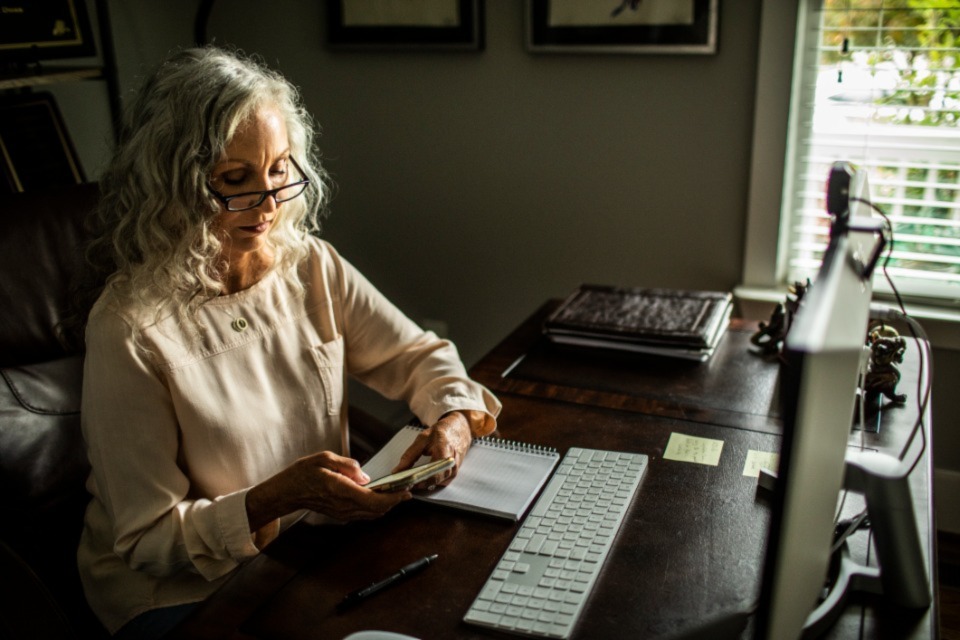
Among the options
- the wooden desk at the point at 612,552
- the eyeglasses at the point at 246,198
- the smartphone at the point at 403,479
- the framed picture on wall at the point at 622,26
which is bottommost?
the wooden desk at the point at 612,552

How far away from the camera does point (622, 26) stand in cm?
214

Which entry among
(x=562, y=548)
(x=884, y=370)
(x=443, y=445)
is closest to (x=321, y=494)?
(x=443, y=445)

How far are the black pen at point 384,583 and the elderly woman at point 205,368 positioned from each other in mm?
124

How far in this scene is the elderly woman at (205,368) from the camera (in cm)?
124

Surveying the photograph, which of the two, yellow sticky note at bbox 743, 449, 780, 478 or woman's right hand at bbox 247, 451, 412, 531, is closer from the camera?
woman's right hand at bbox 247, 451, 412, 531

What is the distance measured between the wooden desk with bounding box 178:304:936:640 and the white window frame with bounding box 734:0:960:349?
2.18 feet

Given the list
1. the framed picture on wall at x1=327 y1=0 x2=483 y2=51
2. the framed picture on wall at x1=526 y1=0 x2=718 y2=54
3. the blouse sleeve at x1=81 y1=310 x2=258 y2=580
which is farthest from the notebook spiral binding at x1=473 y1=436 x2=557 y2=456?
the framed picture on wall at x1=327 y1=0 x2=483 y2=51

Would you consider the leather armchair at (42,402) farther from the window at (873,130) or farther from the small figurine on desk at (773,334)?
the window at (873,130)

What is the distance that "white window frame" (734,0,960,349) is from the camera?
78.7 inches

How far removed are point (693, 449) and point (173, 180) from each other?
923 millimetres

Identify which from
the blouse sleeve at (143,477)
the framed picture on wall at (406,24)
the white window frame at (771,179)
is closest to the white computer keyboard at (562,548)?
the blouse sleeve at (143,477)

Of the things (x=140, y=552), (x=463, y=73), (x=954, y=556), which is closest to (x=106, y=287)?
(x=140, y=552)

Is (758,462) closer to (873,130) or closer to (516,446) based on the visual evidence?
(516,446)

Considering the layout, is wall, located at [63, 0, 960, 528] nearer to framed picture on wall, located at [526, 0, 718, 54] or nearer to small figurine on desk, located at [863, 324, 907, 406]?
framed picture on wall, located at [526, 0, 718, 54]
